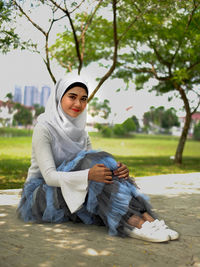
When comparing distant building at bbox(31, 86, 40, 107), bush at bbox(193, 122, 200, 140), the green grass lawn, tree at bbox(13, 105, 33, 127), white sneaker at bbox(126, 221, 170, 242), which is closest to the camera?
white sneaker at bbox(126, 221, 170, 242)

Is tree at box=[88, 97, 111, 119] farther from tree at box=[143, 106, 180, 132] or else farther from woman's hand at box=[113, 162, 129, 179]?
woman's hand at box=[113, 162, 129, 179]

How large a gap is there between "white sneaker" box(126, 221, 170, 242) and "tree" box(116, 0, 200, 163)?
22.2 ft

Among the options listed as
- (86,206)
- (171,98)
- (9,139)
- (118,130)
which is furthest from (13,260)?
(118,130)

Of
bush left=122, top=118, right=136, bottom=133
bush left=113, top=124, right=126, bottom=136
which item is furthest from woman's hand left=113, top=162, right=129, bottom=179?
bush left=113, top=124, right=126, bottom=136

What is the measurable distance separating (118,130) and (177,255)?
111ft

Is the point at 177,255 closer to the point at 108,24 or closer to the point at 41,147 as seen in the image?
the point at 41,147

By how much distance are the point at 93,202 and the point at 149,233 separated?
0.48 meters

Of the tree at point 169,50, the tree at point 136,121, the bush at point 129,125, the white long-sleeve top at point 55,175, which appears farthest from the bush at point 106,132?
the white long-sleeve top at point 55,175

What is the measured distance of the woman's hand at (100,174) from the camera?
2525mm

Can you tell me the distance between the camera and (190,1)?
8.51m

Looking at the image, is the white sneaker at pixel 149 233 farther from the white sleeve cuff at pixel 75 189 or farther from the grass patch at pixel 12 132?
the grass patch at pixel 12 132

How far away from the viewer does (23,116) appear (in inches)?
1005

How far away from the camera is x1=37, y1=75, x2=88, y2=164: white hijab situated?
115 inches

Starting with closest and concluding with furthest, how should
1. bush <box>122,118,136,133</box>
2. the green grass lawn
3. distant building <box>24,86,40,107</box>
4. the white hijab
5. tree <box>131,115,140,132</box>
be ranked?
the white hijab
the green grass lawn
distant building <box>24,86,40,107</box>
bush <box>122,118,136,133</box>
tree <box>131,115,140,132</box>
